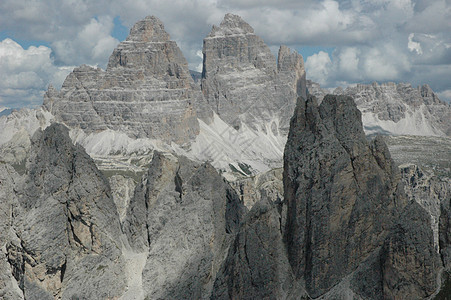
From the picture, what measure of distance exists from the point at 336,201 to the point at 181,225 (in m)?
29.6

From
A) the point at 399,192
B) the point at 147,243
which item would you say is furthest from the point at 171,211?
the point at 399,192

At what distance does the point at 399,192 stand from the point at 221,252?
29.9 metres

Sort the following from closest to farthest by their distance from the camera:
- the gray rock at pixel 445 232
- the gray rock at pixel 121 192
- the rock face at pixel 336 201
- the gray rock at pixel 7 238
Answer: the gray rock at pixel 445 232 < the rock face at pixel 336 201 < the gray rock at pixel 7 238 < the gray rock at pixel 121 192

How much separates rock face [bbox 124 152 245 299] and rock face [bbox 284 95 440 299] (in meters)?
16.3

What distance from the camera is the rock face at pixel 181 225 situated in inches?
3772

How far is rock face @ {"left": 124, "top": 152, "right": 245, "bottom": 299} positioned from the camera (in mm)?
95812

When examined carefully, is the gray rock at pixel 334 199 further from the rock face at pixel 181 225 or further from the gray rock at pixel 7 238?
the gray rock at pixel 7 238

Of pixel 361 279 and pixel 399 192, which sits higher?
pixel 399 192

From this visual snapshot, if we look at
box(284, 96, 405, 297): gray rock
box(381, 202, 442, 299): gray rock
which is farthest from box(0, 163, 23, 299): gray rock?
box(381, 202, 442, 299): gray rock

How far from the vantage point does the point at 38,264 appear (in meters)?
94.3

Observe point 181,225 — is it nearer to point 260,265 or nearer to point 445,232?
point 260,265

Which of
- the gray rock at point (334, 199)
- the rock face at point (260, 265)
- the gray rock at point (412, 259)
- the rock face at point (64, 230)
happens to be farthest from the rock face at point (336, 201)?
the rock face at point (64, 230)

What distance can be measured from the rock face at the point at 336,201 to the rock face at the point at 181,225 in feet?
53.4

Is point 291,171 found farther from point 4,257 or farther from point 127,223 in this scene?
point 4,257
